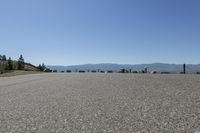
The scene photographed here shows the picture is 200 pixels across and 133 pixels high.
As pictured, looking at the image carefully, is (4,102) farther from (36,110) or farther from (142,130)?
(142,130)

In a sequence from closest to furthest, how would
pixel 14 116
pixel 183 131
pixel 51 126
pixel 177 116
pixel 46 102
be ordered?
pixel 183 131 → pixel 51 126 → pixel 177 116 → pixel 14 116 → pixel 46 102

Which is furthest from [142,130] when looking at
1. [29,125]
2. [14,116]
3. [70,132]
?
[14,116]

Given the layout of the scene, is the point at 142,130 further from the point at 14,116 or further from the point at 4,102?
the point at 4,102

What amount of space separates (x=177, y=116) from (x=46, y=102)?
556 centimetres

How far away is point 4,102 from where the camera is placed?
13.0 metres

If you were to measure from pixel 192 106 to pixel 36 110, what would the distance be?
4.93 meters

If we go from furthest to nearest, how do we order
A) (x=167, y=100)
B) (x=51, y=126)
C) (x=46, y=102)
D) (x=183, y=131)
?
(x=46, y=102), (x=167, y=100), (x=51, y=126), (x=183, y=131)

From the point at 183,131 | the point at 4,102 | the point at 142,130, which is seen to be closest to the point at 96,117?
the point at 142,130

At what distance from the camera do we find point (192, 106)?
1026cm

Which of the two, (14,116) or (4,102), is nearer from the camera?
(14,116)

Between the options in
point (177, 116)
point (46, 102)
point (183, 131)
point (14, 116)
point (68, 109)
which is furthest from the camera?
point (46, 102)

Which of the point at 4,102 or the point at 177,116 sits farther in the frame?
the point at 4,102

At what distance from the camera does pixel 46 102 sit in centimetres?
1255

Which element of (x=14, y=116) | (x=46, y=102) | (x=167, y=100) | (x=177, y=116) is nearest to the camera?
(x=177, y=116)
